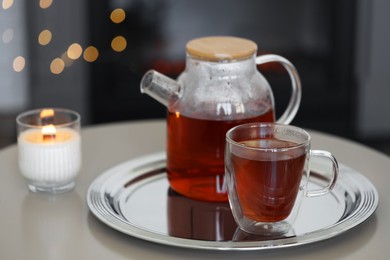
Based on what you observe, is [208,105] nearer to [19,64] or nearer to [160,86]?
[160,86]

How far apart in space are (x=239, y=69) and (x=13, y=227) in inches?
14.1

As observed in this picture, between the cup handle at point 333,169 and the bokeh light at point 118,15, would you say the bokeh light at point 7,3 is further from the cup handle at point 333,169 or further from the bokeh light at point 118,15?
the cup handle at point 333,169

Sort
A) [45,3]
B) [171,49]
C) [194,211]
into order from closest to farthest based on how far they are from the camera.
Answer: [194,211] → [45,3] → [171,49]

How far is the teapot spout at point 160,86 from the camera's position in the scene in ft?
3.70

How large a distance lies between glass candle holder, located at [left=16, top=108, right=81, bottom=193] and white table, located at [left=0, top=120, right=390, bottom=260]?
19mm

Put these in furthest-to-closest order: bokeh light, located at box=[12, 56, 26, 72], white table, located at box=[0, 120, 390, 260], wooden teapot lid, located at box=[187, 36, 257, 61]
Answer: bokeh light, located at box=[12, 56, 26, 72] < wooden teapot lid, located at box=[187, 36, 257, 61] < white table, located at box=[0, 120, 390, 260]

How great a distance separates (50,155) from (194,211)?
0.21 meters

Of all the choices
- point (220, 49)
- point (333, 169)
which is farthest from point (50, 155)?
point (333, 169)

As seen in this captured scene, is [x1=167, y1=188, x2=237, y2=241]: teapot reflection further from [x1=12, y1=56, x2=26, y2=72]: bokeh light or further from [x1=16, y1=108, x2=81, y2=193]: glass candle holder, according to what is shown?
[x1=12, y1=56, x2=26, y2=72]: bokeh light

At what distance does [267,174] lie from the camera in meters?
0.96

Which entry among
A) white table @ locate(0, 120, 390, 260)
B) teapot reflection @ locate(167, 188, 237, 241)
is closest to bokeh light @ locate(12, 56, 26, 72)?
white table @ locate(0, 120, 390, 260)

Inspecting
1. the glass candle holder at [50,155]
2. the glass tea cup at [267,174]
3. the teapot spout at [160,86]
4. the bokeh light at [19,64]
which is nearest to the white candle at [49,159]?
the glass candle holder at [50,155]

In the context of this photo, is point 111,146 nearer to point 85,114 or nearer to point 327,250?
point 327,250

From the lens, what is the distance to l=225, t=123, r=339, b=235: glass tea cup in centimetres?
96
